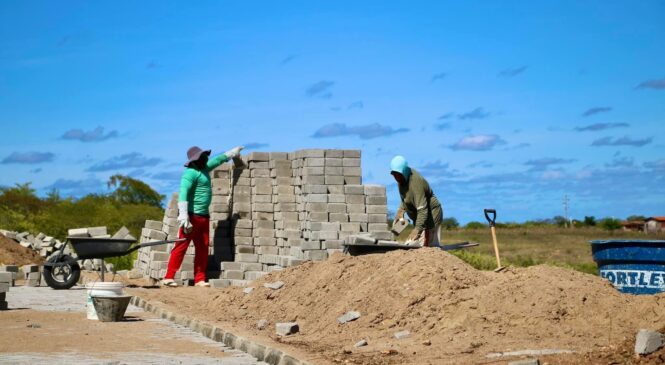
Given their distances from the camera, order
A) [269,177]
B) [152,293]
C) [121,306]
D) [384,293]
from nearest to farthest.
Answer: [384,293], [121,306], [152,293], [269,177]

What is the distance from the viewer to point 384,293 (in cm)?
1193

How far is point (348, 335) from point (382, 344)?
112 centimetres

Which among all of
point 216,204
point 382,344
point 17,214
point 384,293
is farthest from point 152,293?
point 17,214

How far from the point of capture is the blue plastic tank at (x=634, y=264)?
12750 millimetres

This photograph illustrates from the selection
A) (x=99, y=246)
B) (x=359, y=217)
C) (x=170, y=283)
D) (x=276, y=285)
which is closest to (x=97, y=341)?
(x=276, y=285)

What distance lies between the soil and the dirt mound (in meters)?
14.0

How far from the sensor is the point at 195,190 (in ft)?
63.6

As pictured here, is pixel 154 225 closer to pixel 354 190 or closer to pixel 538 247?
pixel 354 190

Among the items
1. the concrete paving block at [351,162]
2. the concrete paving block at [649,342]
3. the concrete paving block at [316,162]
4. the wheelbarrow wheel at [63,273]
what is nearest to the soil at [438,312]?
the concrete paving block at [649,342]

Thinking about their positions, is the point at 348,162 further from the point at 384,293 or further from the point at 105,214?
the point at 105,214

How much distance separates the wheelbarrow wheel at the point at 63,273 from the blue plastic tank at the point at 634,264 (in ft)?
36.9

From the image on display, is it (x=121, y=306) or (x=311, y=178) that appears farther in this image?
(x=311, y=178)

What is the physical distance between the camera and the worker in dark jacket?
47.4ft

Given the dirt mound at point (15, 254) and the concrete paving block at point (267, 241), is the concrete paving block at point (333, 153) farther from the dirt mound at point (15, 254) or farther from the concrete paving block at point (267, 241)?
the dirt mound at point (15, 254)
